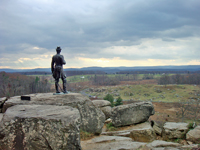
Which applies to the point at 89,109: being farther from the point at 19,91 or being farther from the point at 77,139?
the point at 19,91

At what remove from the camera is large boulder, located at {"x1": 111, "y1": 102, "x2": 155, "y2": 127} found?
1680cm

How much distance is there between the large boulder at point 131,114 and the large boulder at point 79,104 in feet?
11.7

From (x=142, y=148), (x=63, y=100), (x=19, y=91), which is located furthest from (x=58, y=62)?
(x=19, y=91)

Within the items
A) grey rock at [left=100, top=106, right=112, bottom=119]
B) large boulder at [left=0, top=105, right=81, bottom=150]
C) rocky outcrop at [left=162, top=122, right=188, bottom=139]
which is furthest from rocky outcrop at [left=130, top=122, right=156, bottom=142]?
grey rock at [left=100, top=106, right=112, bottom=119]

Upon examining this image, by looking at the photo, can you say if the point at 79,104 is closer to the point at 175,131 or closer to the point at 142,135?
the point at 142,135

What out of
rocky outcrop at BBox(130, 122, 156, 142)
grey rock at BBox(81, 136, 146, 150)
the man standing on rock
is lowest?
rocky outcrop at BBox(130, 122, 156, 142)

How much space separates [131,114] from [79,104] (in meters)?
6.70

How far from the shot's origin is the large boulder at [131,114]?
16797 millimetres

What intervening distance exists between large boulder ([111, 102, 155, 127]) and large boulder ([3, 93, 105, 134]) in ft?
11.7

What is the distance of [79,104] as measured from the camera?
1270cm

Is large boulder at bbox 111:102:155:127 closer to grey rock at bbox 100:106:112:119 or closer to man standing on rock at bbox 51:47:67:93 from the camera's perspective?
grey rock at bbox 100:106:112:119

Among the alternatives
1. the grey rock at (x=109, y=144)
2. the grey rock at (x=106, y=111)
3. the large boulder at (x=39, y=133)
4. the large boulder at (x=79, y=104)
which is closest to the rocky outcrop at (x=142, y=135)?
the grey rock at (x=109, y=144)

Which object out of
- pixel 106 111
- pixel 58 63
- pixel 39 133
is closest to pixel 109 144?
pixel 39 133

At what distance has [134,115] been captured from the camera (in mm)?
16828
